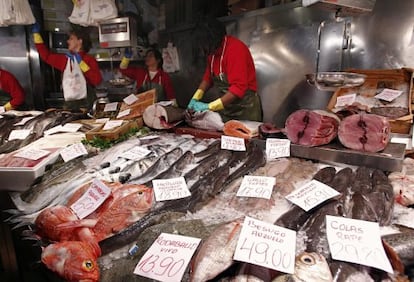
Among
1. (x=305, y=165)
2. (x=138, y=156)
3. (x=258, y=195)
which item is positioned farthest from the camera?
(x=138, y=156)

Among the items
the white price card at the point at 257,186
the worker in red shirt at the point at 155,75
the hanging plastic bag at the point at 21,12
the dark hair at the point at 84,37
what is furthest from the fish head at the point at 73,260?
the dark hair at the point at 84,37

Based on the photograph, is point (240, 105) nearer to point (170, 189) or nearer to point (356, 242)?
point (170, 189)

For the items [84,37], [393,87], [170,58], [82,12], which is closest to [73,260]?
[393,87]

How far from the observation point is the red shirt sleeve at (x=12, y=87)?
19.0ft

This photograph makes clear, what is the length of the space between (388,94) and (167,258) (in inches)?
115

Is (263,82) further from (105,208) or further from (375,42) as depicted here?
(105,208)

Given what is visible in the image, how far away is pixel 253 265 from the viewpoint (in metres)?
1.08

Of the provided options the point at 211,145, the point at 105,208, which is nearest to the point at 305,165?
the point at 211,145

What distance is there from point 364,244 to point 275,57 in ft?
13.9

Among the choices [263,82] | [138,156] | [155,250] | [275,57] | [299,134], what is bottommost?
[155,250]

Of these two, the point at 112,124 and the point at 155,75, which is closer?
the point at 112,124

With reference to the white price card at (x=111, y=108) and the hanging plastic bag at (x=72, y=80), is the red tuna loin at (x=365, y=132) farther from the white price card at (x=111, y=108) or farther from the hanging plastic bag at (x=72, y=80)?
the hanging plastic bag at (x=72, y=80)

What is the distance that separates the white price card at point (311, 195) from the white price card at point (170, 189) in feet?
1.96

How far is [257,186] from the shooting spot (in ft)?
5.60
